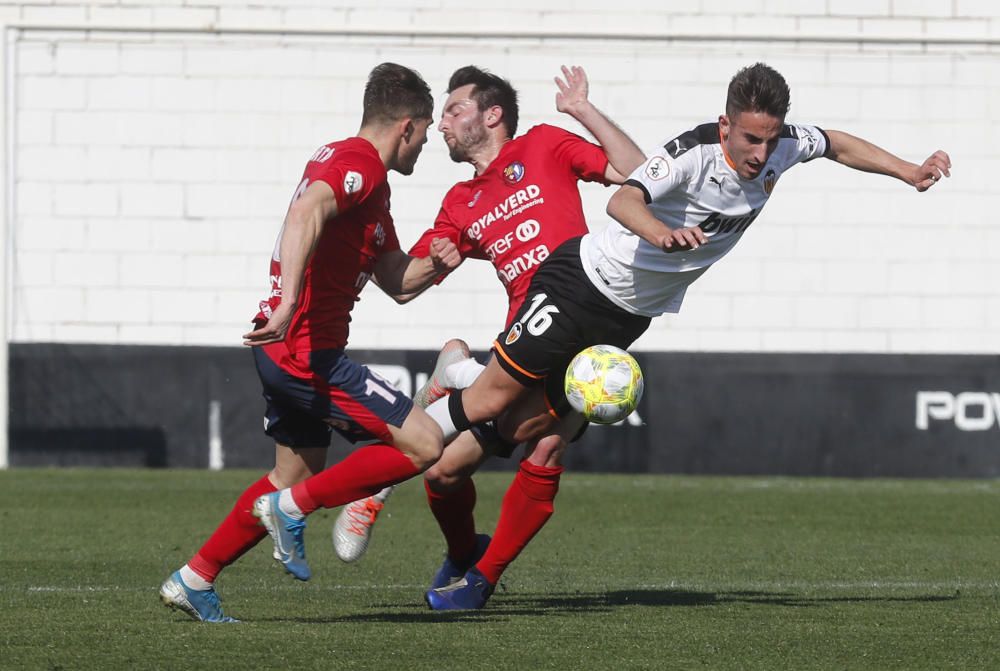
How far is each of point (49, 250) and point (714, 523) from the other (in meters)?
6.37

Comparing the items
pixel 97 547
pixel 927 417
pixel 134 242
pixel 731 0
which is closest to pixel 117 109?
pixel 134 242

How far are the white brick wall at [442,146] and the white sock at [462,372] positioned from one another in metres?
6.39

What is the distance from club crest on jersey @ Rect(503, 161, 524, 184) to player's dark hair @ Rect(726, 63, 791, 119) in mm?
1267

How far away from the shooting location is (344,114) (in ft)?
43.1

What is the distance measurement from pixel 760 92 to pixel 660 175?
1.48 ft

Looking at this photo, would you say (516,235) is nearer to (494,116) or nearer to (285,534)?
(494,116)

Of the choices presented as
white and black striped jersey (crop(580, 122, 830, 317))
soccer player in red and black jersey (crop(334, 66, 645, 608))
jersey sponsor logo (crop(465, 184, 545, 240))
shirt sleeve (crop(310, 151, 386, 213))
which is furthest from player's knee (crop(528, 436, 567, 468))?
shirt sleeve (crop(310, 151, 386, 213))

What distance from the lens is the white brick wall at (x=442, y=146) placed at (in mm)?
13070

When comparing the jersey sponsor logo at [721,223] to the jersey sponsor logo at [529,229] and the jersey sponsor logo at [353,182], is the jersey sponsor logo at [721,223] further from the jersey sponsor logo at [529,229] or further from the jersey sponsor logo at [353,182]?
the jersey sponsor logo at [353,182]

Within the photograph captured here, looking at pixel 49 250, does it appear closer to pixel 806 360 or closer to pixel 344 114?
pixel 344 114

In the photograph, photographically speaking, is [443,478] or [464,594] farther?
[443,478]

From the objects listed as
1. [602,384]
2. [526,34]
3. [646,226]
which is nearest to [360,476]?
[602,384]

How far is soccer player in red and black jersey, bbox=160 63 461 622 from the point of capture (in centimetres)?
548

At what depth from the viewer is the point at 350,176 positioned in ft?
18.3
